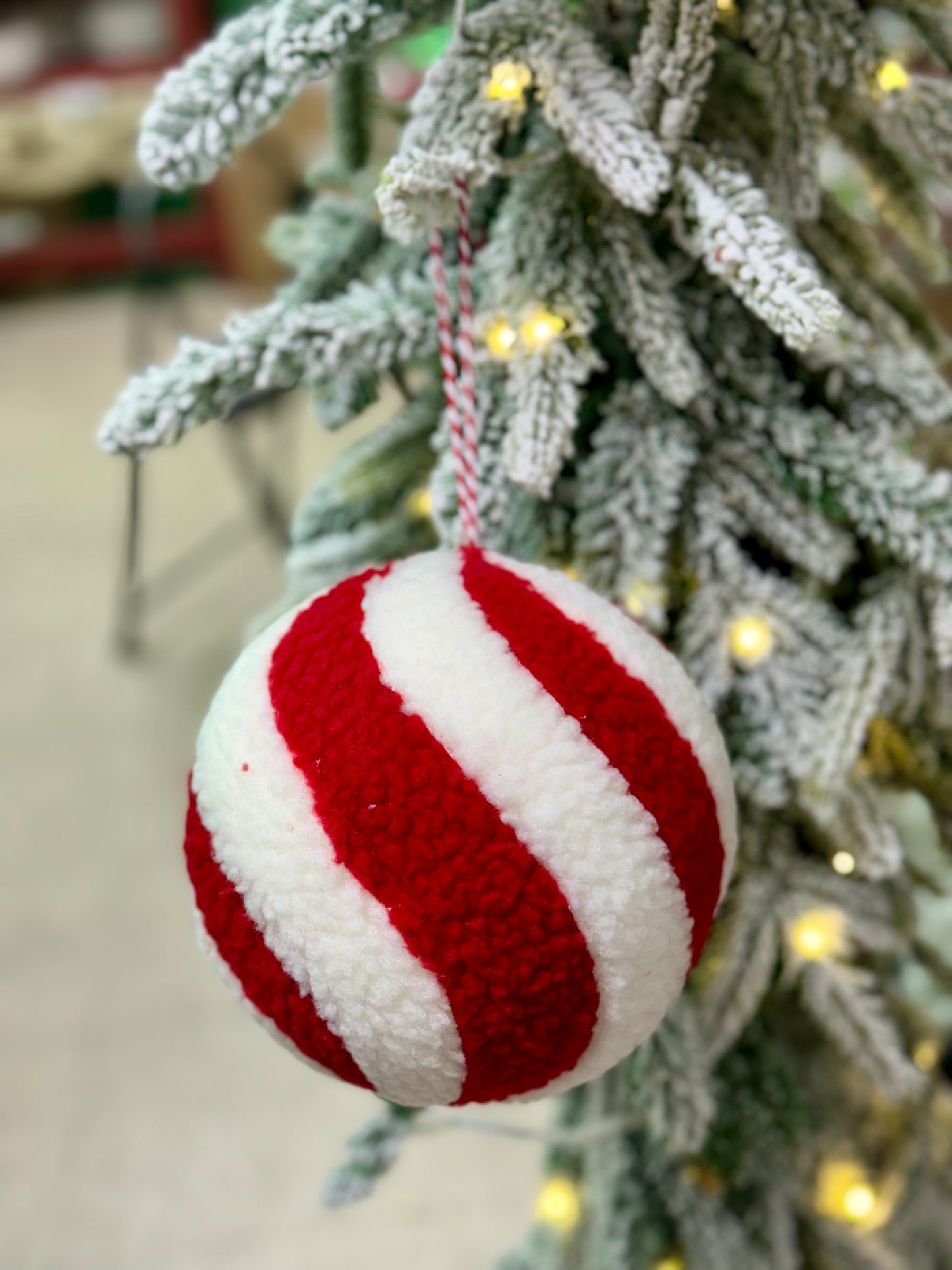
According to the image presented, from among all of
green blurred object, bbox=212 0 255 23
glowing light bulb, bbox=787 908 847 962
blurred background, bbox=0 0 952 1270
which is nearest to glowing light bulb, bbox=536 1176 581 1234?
blurred background, bbox=0 0 952 1270

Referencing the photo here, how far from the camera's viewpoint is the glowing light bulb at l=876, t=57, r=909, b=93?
510mm

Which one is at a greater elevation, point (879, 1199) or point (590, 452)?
point (590, 452)

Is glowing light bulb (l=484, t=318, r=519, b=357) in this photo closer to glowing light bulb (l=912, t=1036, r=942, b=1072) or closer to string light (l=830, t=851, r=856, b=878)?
string light (l=830, t=851, r=856, b=878)

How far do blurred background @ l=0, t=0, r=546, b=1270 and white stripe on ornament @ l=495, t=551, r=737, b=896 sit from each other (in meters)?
0.43

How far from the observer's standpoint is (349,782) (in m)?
0.39

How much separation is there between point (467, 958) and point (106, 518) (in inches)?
94.4

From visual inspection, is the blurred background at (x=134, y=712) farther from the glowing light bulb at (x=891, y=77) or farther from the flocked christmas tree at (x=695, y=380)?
the glowing light bulb at (x=891, y=77)

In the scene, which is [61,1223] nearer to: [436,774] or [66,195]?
[436,774]

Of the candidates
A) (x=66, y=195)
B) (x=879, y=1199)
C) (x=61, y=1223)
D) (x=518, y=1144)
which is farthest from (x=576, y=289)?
(x=66, y=195)

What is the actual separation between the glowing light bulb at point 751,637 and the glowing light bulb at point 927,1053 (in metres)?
0.41

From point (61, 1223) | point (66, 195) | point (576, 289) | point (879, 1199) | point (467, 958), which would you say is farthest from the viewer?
point (66, 195)

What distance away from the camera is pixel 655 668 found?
1.43 feet

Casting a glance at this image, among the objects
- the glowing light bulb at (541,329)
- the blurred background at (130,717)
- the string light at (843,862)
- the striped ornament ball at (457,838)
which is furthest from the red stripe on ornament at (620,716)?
the blurred background at (130,717)

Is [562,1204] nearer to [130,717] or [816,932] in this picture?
[816,932]
